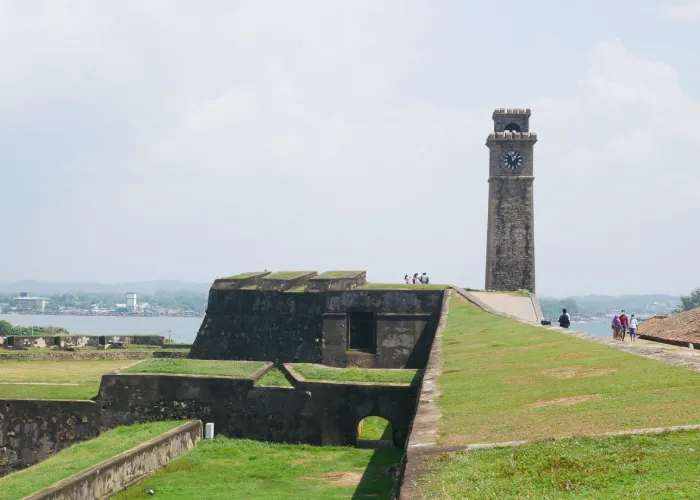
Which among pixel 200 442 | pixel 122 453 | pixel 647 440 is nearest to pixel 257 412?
pixel 200 442

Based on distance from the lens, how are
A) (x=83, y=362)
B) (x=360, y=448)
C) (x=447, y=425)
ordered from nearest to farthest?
(x=447, y=425) < (x=360, y=448) < (x=83, y=362)

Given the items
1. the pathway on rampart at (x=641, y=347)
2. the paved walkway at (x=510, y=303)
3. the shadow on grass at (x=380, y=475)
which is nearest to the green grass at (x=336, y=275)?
the pathway on rampart at (x=641, y=347)

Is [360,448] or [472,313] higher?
[472,313]

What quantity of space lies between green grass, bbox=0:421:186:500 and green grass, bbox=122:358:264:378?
1391 mm

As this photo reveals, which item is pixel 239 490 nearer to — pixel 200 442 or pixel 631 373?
pixel 200 442

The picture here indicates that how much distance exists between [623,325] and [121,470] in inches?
524

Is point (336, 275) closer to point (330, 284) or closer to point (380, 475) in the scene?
point (330, 284)

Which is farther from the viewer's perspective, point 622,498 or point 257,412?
point 257,412

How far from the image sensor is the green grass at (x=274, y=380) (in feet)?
59.3

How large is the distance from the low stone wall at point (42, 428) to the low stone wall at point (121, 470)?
10.1ft

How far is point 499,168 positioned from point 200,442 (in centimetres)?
2532

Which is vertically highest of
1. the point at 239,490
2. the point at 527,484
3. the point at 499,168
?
the point at 499,168

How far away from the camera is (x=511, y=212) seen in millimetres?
38625

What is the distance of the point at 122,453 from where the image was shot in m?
14.2
